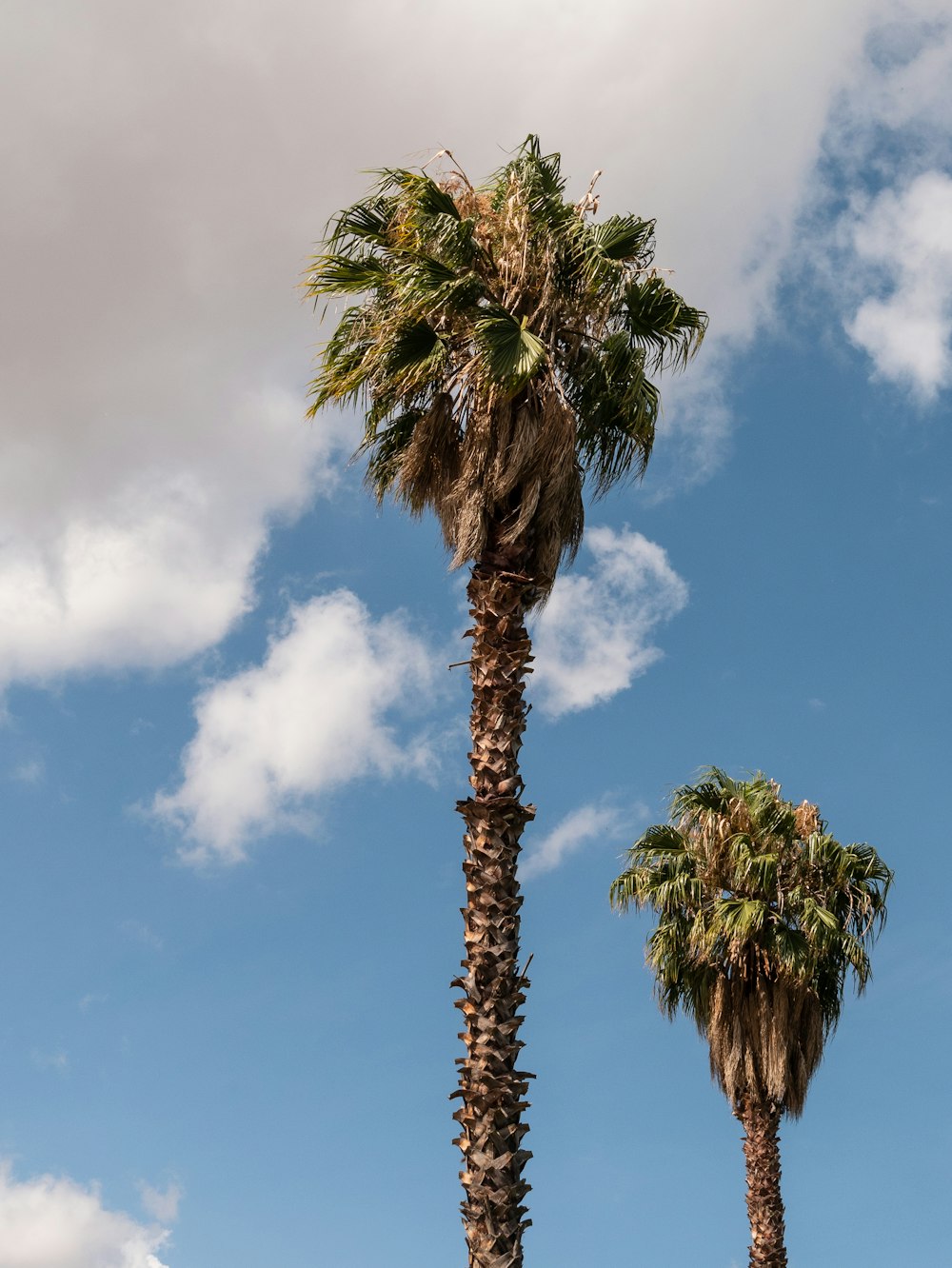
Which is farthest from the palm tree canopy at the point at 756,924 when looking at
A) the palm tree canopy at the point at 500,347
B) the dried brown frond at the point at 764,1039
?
the palm tree canopy at the point at 500,347

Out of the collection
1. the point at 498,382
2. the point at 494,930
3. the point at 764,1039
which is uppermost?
the point at 498,382

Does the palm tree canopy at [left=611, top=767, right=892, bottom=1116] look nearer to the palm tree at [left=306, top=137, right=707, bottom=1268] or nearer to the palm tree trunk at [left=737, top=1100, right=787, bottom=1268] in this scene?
the palm tree trunk at [left=737, top=1100, right=787, bottom=1268]

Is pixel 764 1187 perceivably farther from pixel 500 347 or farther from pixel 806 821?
pixel 500 347

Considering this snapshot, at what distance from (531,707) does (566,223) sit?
4.95m

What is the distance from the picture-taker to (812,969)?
20.5 m

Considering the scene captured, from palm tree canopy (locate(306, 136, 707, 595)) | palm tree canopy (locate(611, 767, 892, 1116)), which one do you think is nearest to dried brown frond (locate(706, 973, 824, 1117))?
palm tree canopy (locate(611, 767, 892, 1116))

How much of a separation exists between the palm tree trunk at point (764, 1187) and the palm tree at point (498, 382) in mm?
10928

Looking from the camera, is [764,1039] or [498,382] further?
[764,1039]

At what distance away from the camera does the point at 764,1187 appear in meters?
20.7

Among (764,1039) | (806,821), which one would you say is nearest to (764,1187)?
(764,1039)

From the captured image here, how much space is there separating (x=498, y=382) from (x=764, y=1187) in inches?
544

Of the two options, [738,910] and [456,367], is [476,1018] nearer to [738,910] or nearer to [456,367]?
[456,367]

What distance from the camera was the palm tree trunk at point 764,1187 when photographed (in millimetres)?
20578

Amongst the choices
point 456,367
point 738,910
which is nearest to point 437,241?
point 456,367
